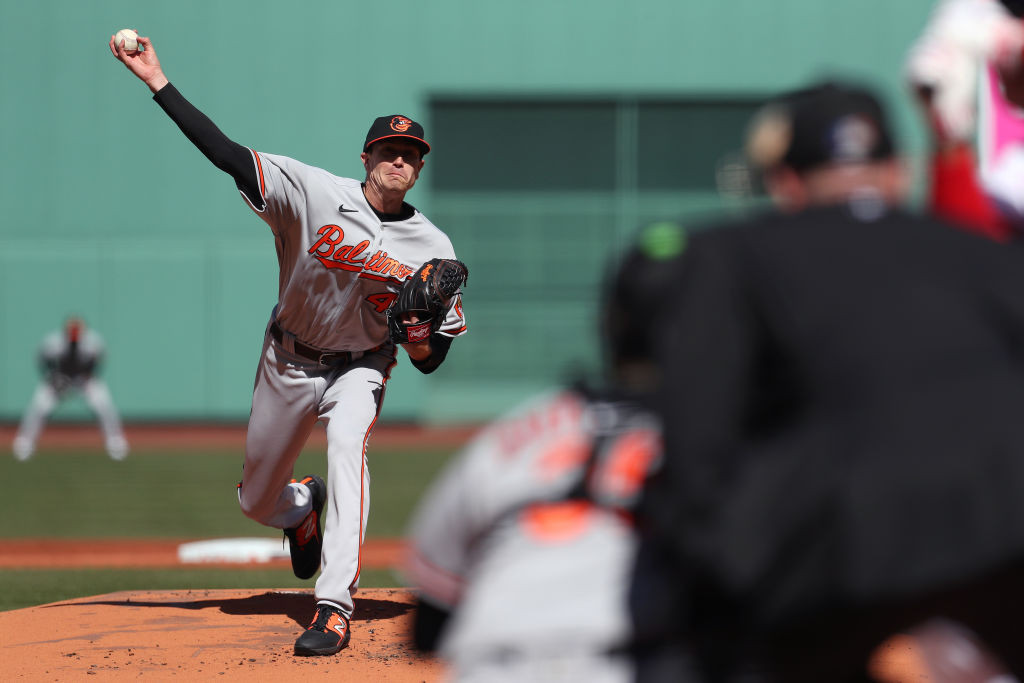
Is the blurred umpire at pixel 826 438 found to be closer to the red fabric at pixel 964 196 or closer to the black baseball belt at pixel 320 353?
the red fabric at pixel 964 196

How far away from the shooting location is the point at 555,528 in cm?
218

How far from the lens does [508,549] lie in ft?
7.14

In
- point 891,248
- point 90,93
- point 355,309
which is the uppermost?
point 90,93

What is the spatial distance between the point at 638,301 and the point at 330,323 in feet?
10.6

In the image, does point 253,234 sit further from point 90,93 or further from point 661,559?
point 661,559

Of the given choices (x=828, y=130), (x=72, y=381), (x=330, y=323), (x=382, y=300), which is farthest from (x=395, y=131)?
(x=72, y=381)

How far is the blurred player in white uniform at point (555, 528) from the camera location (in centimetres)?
211

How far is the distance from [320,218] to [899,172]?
11.0ft

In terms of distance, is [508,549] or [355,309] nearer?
[508,549]

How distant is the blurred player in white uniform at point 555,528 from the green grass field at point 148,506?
15.5 ft

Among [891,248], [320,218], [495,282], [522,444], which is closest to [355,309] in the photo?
[320,218]

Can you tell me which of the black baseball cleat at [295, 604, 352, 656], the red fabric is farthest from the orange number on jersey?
the red fabric

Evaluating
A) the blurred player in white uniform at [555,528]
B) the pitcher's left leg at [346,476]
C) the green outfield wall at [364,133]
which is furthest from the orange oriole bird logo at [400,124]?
the green outfield wall at [364,133]

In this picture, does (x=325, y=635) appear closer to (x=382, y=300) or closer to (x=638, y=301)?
(x=382, y=300)
